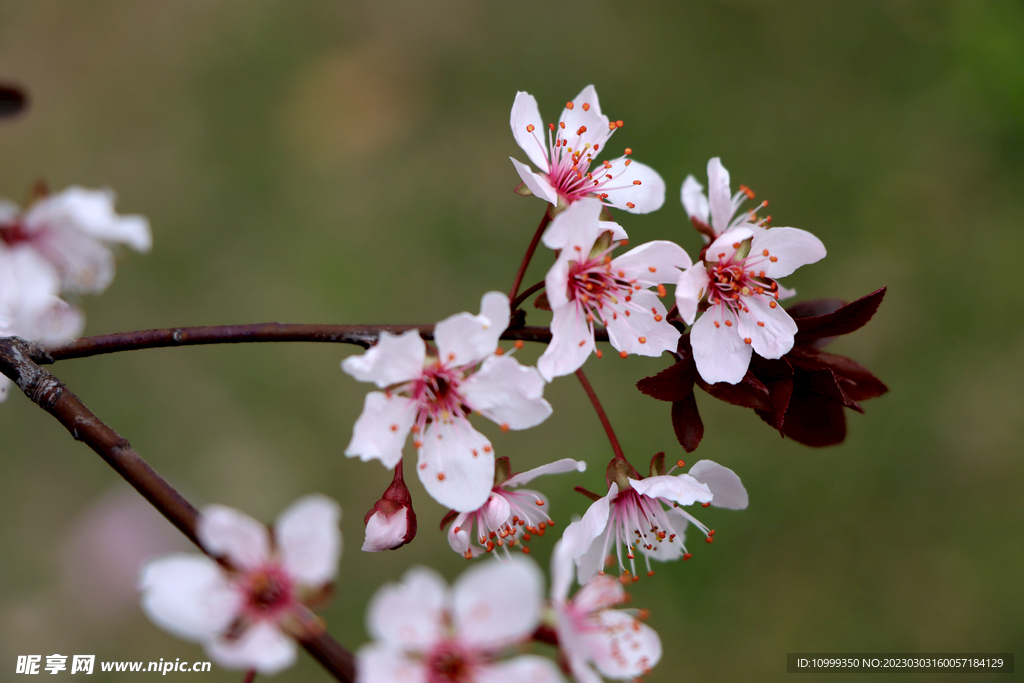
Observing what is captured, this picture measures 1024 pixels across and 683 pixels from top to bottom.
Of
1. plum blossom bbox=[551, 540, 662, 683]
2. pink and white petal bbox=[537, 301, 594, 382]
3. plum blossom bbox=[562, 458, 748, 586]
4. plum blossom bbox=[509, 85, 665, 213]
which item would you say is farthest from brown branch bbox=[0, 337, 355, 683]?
plum blossom bbox=[509, 85, 665, 213]

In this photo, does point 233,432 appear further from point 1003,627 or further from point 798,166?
point 1003,627

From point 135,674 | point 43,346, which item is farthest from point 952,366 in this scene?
point 135,674

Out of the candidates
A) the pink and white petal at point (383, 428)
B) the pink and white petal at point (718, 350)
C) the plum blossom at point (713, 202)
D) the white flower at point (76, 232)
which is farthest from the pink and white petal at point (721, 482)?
the white flower at point (76, 232)

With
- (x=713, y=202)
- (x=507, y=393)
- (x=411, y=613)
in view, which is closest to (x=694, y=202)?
(x=713, y=202)

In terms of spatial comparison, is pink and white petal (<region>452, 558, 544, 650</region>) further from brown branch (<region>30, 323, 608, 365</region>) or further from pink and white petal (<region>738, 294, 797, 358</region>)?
pink and white petal (<region>738, 294, 797, 358</region>)

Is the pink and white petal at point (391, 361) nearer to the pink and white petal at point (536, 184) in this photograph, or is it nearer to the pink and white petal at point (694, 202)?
the pink and white petal at point (536, 184)

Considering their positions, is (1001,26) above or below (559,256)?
above
